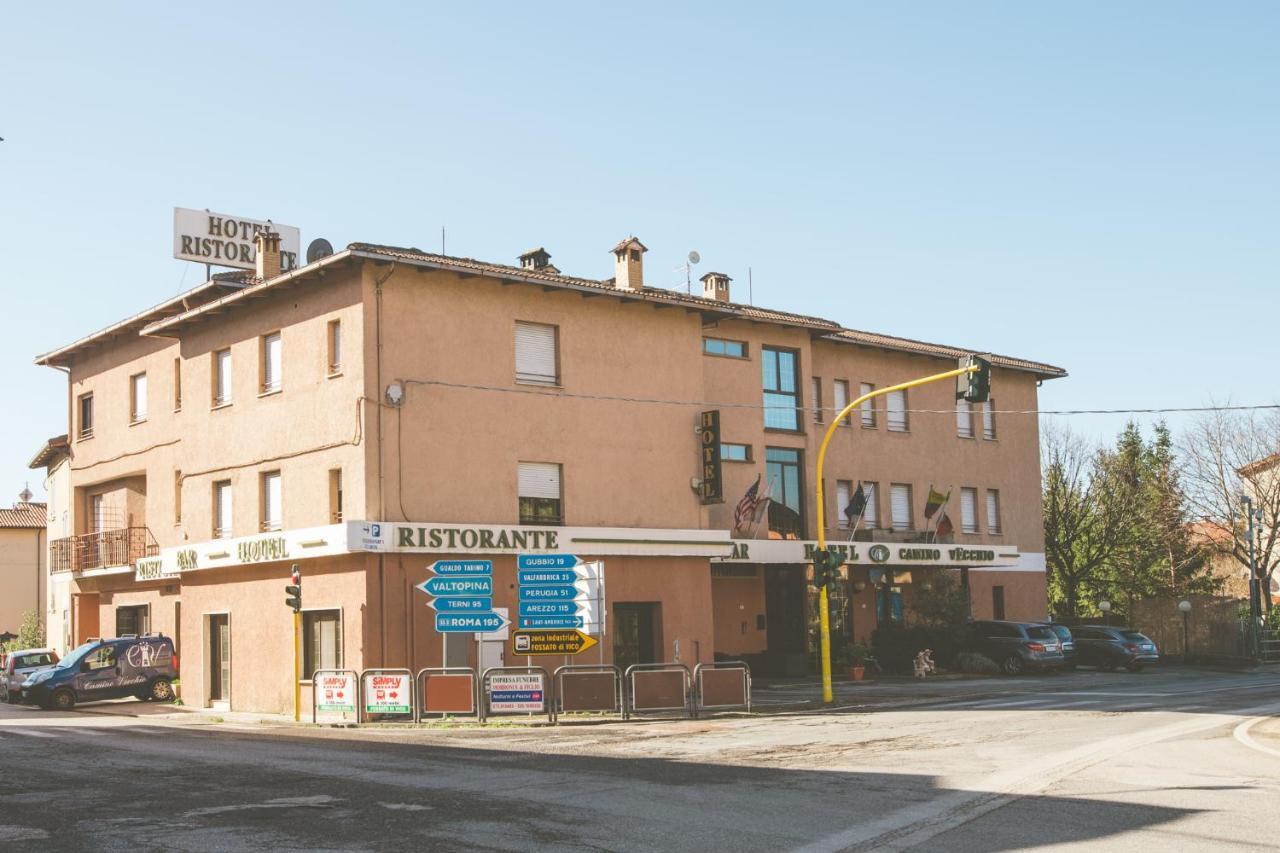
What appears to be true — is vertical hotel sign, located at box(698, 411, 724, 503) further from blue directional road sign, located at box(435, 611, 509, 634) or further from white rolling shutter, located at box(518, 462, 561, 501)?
blue directional road sign, located at box(435, 611, 509, 634)

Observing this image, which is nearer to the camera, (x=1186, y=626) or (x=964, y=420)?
(x=964, y=420)

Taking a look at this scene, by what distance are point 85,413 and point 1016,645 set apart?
1103 inches

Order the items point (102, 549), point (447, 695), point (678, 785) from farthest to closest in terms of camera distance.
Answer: point (102, 549) → point (447, 695) → point (678, 785)

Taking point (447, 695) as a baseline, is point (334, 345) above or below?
Answer: above

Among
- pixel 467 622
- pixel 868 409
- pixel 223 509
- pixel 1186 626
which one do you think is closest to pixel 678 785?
pixel 467 622

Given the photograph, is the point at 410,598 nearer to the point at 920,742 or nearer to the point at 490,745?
the point at 490,745

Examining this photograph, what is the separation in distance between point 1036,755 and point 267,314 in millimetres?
20815

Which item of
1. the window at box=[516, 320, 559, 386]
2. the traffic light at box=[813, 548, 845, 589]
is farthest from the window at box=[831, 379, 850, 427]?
the traffic light at box=[813, 548, 845, 589]

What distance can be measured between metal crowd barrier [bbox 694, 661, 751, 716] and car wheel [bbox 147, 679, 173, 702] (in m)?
15.4

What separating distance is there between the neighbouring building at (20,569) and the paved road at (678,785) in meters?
46.2

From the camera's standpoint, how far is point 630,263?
3362 centimetres

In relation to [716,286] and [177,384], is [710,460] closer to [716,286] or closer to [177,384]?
[716,286]

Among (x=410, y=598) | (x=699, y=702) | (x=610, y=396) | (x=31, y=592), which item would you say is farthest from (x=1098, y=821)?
(x=31, y=592)

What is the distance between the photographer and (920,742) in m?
18.7
